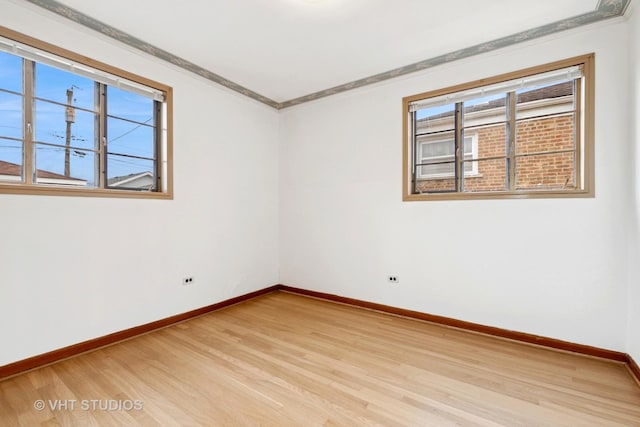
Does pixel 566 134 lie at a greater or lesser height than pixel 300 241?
greater

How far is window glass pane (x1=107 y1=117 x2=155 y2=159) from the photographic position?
9.10 feet

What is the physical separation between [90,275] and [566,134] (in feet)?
14.9

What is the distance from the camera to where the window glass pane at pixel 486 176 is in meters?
2.92

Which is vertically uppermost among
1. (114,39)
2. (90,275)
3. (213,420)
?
(114,39)

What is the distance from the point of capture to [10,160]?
2.21 meters

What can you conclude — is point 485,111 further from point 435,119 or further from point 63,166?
point 63,166

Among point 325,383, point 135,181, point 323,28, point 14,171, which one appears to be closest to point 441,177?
point 323,28

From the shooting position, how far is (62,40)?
237 centimetres

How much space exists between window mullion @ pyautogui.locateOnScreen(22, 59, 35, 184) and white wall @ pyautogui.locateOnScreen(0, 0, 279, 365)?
24 cm

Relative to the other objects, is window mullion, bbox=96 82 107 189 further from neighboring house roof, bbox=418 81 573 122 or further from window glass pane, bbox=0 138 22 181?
neighboring house roof, bbox=418 81 573 122

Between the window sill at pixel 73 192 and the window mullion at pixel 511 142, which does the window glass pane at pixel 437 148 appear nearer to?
the window mullion at pixel 511 142

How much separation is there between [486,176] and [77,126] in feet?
13.1

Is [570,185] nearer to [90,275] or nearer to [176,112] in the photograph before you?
[176,112]

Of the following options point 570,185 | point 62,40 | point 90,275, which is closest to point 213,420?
point 90,275
